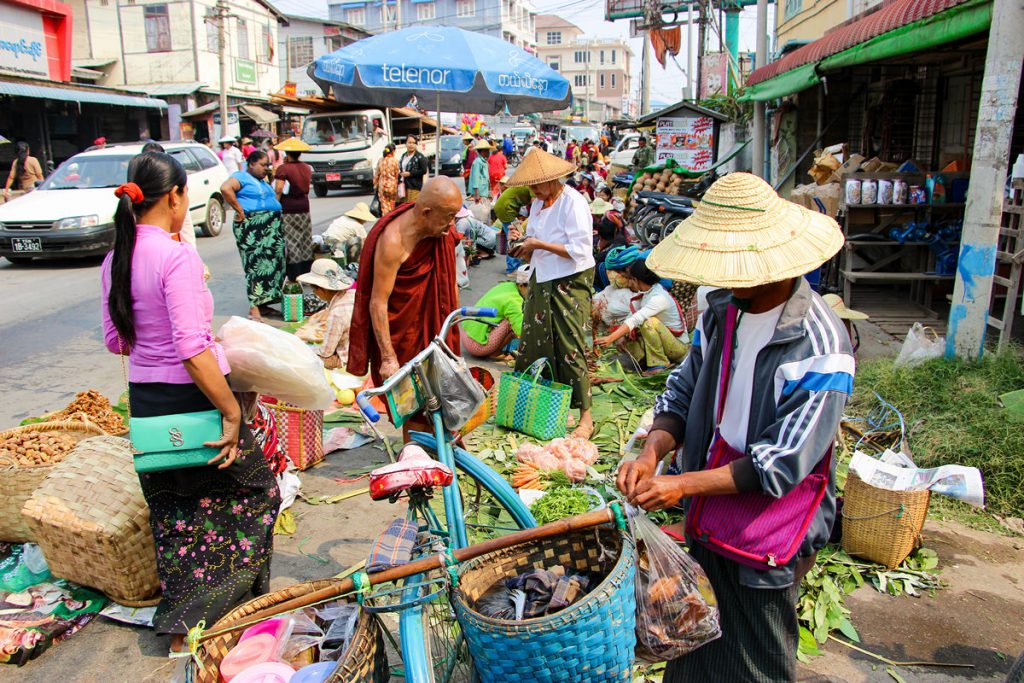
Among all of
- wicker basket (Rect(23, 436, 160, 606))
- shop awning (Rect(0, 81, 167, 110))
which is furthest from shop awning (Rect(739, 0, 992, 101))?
shop awning (Rect(0, 81, 167, 110))

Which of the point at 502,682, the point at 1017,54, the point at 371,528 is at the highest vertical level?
the point at 1017,54

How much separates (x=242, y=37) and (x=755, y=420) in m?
37.6

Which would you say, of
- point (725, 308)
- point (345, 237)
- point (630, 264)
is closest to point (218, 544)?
point (725, 308)

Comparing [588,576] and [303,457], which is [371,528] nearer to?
[303,457]

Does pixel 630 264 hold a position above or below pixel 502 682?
above

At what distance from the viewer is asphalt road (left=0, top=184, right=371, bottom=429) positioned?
639 centimetres

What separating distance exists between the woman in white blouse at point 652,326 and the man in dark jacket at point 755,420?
4135 millimetres

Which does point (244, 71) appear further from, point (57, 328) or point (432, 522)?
point (432, 522)

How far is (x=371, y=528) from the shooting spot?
4219 mm

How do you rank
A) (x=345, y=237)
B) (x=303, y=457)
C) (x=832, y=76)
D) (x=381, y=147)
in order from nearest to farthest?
(x=303, y=457) < (x=345, y=237) < (x=832, y=76) < (x=381, y=147)

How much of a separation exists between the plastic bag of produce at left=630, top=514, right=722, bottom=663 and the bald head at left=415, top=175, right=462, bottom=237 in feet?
6.60

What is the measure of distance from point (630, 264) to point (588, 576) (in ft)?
15.4

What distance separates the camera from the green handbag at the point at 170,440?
2.91 m

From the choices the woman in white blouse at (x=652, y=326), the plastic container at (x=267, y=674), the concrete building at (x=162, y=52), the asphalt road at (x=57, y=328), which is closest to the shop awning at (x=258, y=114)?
the concrete building at (x=162, y=52)
